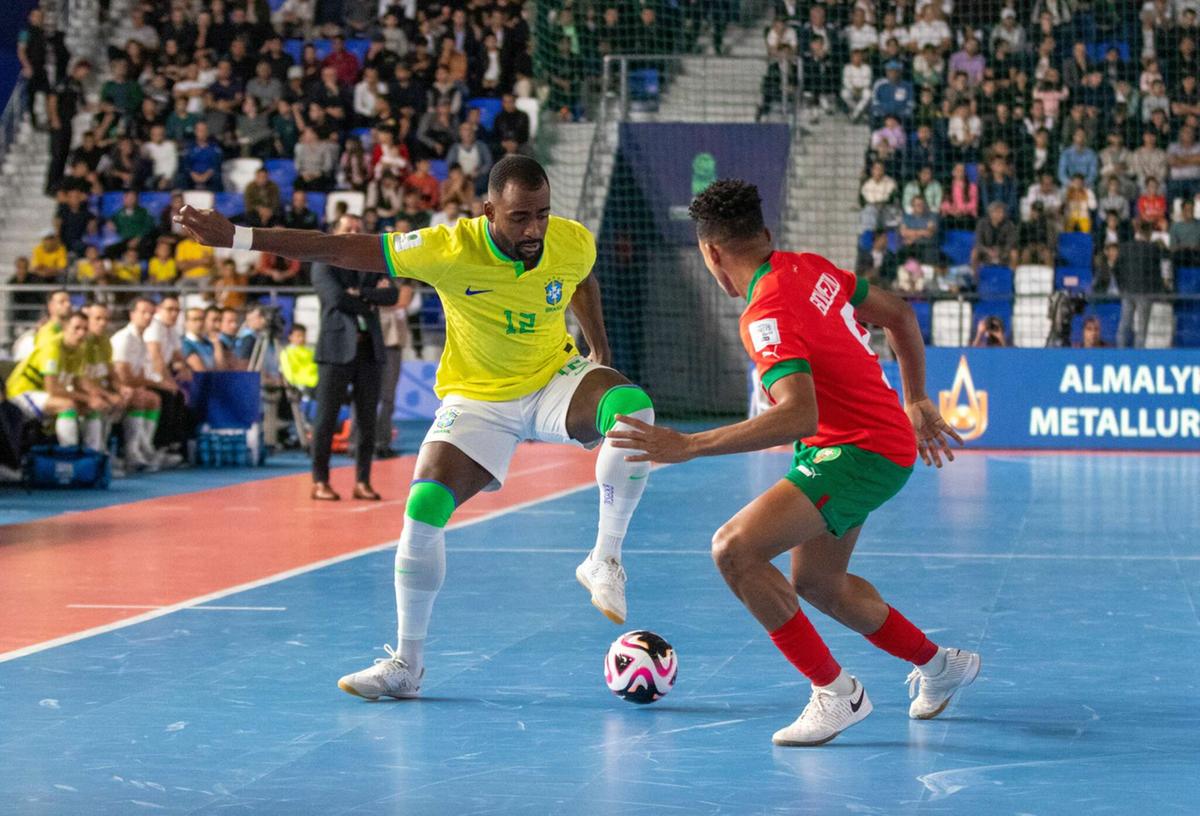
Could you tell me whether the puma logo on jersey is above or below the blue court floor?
above

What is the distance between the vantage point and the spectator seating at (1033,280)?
21.8 m

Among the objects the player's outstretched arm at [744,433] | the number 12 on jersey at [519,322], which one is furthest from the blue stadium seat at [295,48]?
the player's outstretched arm at [744,433]

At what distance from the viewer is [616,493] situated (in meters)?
6.84

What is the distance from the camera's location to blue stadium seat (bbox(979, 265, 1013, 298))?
72.1ft

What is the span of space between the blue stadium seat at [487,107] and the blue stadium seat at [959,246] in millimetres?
7369

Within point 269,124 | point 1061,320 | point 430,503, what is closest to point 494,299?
point 430,503

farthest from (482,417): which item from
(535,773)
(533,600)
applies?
(533,600)

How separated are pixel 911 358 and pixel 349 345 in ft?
24.4

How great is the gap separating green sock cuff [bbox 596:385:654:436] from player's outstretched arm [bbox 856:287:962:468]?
3.38 ft

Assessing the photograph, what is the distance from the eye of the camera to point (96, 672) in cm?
674

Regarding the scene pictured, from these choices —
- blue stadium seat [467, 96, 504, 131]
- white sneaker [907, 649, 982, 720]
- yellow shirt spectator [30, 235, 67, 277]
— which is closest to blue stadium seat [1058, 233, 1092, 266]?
blue stadium seat [467, 96, 504, 131]

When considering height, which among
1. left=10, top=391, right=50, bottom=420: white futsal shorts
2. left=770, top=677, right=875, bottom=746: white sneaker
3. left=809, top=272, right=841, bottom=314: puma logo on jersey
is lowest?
left=10, top=391, right=50, bottom=420: white futsal shorts

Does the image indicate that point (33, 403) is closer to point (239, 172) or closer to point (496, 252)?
point (496, 252)

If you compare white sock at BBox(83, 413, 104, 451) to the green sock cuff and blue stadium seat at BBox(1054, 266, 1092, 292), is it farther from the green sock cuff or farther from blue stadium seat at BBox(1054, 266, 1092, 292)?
blue stadium seat at BBox(1054, 266, 1092, 292)
